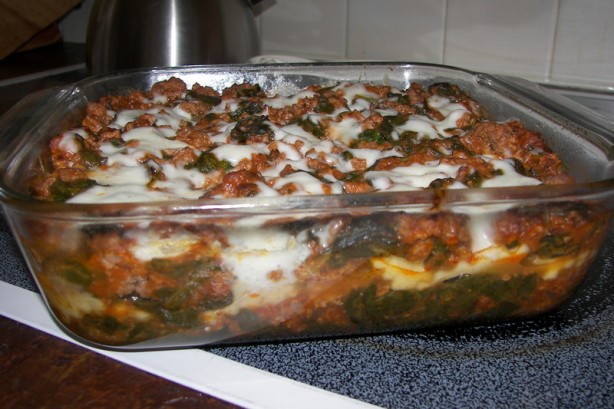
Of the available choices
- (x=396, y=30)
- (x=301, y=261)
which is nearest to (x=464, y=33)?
(x=396, y=30)

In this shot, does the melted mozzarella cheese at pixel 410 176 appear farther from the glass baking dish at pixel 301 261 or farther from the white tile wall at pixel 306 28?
the white tile wall at pixel 306 28

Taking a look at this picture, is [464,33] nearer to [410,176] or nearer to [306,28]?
[306,28]

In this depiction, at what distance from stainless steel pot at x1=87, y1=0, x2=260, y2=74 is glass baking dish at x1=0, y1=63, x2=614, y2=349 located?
0.99 meters

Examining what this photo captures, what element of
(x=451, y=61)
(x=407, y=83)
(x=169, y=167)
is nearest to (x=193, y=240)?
(x=169, y=167)

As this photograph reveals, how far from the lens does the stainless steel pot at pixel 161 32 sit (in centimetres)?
186

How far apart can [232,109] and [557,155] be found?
71cm

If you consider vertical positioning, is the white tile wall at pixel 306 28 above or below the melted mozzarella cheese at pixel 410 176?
above

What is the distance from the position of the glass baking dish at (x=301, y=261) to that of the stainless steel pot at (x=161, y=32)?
985mm

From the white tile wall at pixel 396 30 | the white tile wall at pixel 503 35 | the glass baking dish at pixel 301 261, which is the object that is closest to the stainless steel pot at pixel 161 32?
the white tile wall at pixel 396 30

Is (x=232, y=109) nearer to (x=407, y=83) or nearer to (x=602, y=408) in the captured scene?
(x=407, y=83)

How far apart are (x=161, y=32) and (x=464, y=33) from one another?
99 centimetres

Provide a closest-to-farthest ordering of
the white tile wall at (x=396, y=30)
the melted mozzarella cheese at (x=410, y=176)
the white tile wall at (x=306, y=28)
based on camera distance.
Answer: the melted mozzarella cheese at (x=410, y=176) < the white tile wall at (x=396, y=30) < the white tile wall at (x=306, y=28)

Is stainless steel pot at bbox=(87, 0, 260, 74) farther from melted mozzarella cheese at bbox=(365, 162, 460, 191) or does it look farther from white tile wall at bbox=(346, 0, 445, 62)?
melted mozzarella cheese at bbox=(365, 162, 460, 191)

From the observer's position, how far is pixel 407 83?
5.25 feet
